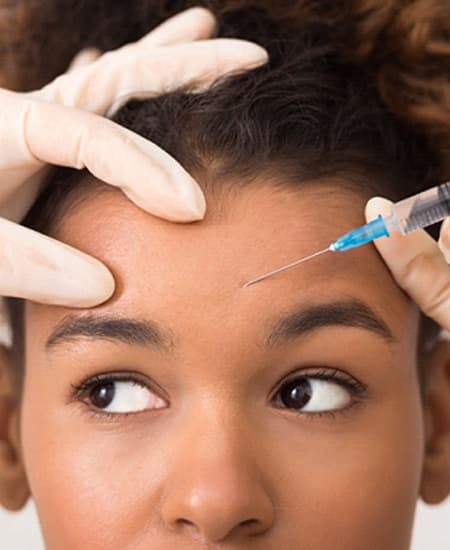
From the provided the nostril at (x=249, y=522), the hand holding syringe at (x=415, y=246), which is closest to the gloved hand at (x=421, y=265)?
the hand holding syringe at (x=415, y=246)

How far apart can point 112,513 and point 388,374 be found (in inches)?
15.7

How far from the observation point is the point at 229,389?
4.58 ft

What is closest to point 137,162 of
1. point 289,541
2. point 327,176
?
point 327,176

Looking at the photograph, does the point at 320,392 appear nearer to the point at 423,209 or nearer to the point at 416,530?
the point at 423,209

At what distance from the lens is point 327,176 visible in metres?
1.50

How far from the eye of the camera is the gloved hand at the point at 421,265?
1.48 m

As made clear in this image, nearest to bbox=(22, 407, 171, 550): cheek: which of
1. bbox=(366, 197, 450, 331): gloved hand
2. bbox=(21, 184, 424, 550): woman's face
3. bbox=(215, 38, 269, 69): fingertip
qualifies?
bbox=(21, 184, 424, 550): woman's face

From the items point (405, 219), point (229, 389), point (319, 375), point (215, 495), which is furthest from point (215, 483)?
point (405, 219)

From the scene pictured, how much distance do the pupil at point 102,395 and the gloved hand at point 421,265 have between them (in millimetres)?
398

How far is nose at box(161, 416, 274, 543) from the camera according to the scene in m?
1.31

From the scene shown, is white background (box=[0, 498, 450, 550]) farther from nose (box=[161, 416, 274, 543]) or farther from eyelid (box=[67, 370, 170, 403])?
nose (box=[161, 416, 274, 543])

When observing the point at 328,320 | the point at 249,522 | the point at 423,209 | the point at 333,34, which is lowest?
the point at 249,522

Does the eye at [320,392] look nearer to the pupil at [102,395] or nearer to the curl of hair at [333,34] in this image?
the pupil at [102,395]

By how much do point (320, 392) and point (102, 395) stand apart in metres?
0.28
